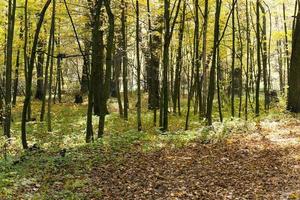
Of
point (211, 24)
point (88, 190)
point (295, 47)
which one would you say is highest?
point (211, 24)

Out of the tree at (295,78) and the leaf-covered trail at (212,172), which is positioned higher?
the tree at (295,78)

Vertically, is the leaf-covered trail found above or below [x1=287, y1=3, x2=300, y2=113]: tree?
below

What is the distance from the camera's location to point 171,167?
10.8 m

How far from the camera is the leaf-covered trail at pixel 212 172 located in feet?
28.2

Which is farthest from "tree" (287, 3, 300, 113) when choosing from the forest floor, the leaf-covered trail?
the leaf-covered trail

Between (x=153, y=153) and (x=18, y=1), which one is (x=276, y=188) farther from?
(x=18, y=1)

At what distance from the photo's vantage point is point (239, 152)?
12.0 m

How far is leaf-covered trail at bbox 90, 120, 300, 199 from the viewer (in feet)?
28.2

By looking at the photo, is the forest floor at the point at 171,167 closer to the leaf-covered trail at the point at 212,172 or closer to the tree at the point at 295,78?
the leaf-covered trail at the point at 212,172

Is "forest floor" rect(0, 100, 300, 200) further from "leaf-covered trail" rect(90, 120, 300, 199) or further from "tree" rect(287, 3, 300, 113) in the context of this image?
"tree" rect(287, 3, 300, 113)

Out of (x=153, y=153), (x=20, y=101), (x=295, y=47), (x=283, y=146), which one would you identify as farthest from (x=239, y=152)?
(x=20, y=101)

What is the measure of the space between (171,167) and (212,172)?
1.19 metres

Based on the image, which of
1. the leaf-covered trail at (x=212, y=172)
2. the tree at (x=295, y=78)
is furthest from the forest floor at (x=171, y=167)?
the tree at (x=295, y=78)

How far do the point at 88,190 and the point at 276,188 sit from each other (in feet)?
13.1
